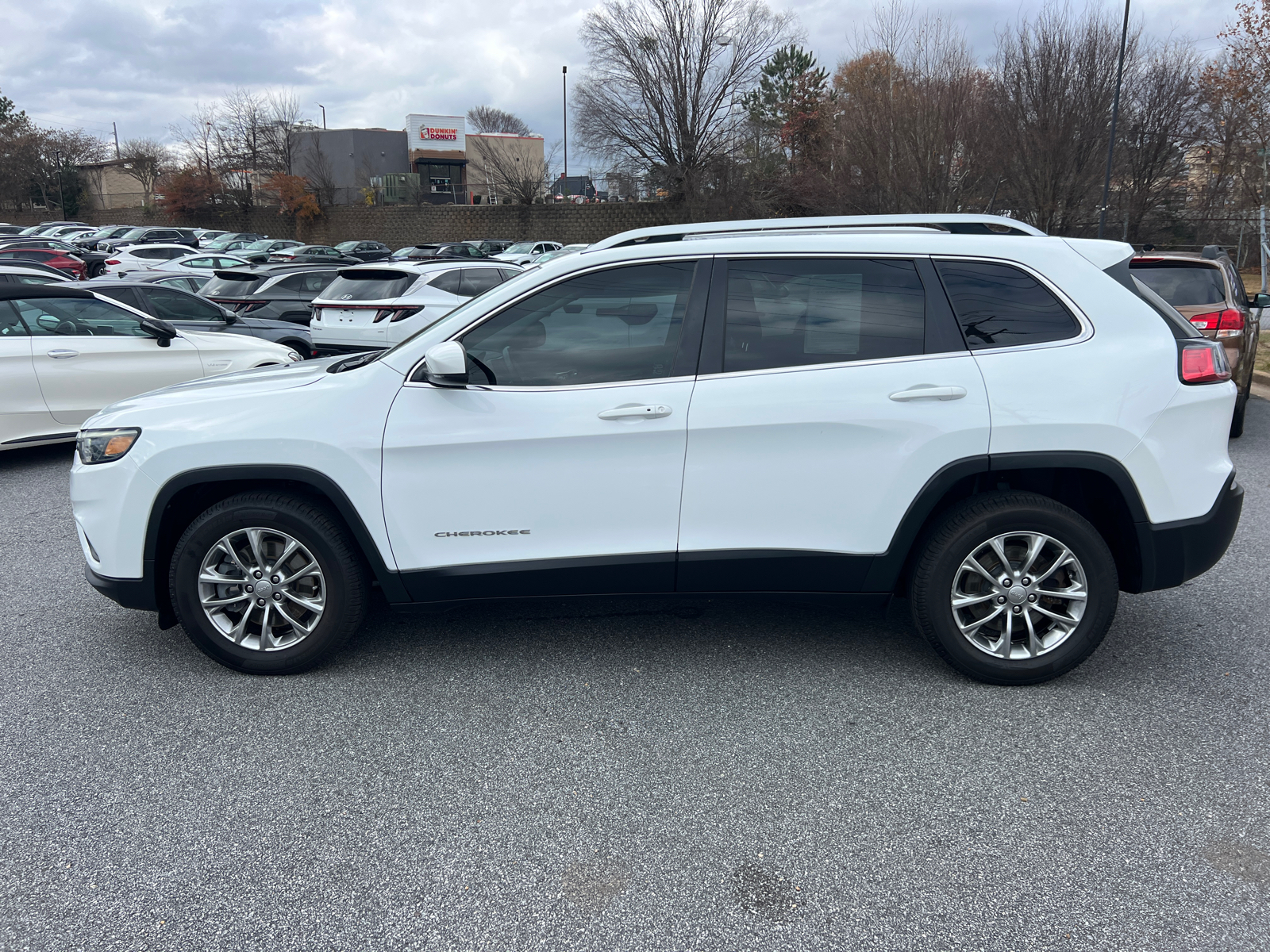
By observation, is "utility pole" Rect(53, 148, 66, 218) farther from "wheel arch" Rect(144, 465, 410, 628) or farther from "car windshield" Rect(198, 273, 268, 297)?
"wheel arch" Rect(144, 465, 410, 628)

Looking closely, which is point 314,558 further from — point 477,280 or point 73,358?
point 477,280

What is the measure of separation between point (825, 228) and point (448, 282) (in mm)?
8646

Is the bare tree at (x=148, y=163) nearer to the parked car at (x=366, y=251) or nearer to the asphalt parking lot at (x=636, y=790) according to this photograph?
the parked car at (x=366, y=251)

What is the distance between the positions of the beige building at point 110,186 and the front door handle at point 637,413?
70640mm

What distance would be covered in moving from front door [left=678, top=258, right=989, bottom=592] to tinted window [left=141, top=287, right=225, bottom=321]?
9.31m

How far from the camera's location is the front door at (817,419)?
11.7ft

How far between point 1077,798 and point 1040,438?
1.34 meters

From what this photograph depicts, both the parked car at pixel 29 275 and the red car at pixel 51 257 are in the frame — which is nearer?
the parked car at pixel 29 275

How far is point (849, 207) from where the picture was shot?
3172 cm

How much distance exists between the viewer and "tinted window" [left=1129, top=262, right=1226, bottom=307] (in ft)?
26.9

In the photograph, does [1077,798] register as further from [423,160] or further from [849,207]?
[423,160]

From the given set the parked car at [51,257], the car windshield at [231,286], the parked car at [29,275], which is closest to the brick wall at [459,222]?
the parked car at [51,257]

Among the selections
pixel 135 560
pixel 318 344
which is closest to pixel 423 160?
pixel 318 344

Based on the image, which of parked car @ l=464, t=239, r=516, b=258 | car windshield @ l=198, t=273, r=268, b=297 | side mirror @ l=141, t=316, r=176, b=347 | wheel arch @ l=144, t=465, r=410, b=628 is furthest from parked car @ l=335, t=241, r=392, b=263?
wheel arch @ l=144, t=465, r=410, b=628
